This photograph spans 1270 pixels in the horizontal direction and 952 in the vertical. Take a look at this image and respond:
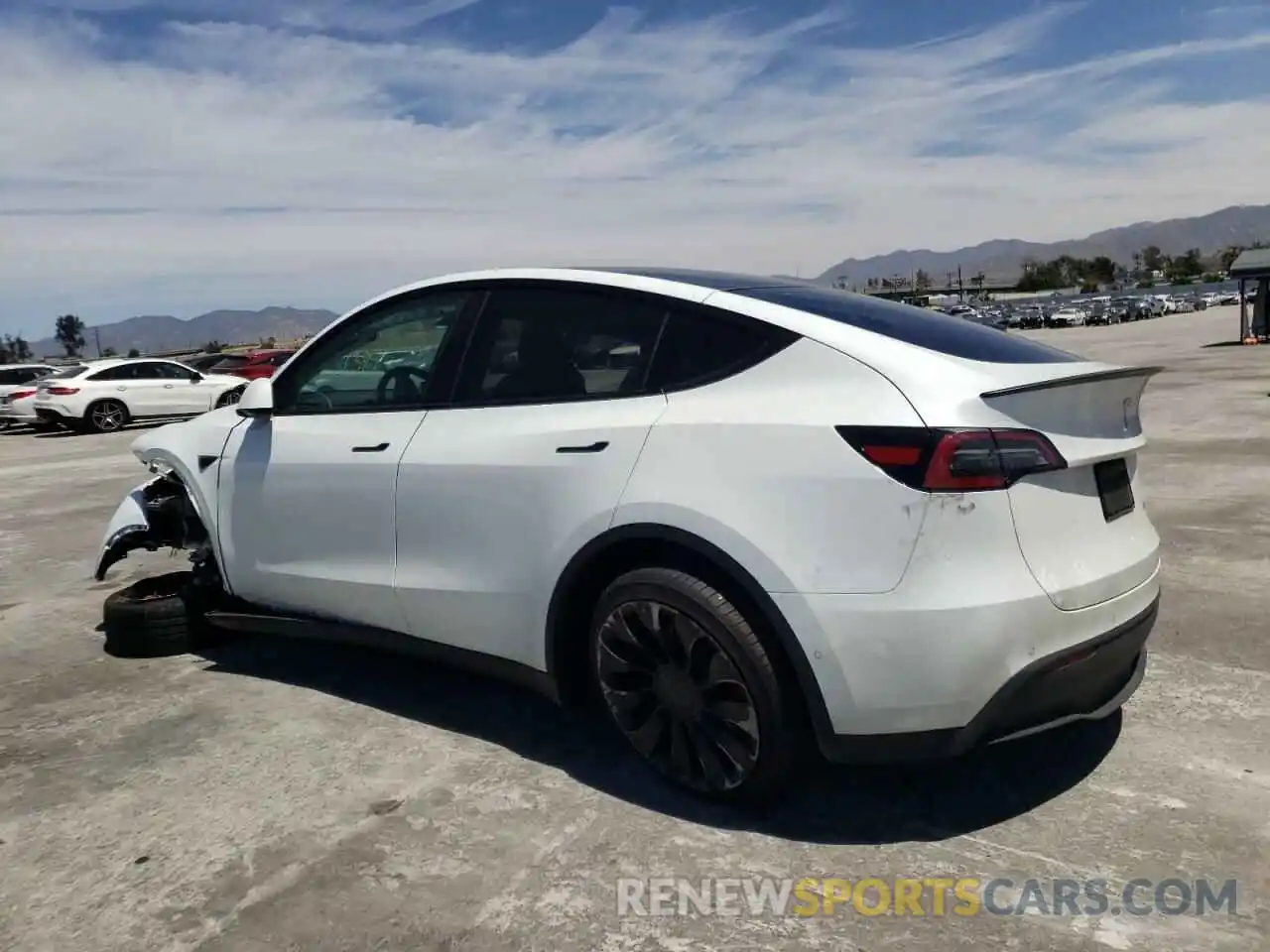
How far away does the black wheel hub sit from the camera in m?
3.05

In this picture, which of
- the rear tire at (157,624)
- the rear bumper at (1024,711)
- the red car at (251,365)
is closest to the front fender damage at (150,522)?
the rear tire at (157,624)

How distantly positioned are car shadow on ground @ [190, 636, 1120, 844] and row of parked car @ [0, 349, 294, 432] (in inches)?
714

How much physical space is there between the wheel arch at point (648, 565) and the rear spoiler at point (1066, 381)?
0.83 m

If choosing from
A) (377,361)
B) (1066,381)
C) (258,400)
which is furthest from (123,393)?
(1066,381)

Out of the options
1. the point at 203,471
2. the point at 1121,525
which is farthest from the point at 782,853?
the point at 203,471

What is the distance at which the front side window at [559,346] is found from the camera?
3.40m

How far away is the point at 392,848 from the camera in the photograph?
3080mm

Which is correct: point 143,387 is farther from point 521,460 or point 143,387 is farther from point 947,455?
point 947,455

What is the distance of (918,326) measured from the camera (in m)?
3.39

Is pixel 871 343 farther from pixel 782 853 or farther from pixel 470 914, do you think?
pixel 470 914

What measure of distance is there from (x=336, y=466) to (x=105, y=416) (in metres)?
18.7

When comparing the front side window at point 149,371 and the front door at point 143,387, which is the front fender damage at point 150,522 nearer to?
the front door at point 143,387

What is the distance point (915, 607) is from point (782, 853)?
2.67ft

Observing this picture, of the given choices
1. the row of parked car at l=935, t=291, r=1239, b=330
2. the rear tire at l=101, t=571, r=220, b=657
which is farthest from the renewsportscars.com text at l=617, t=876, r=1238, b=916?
the row of parked car at l=935, t=291, r=1239, b=330
